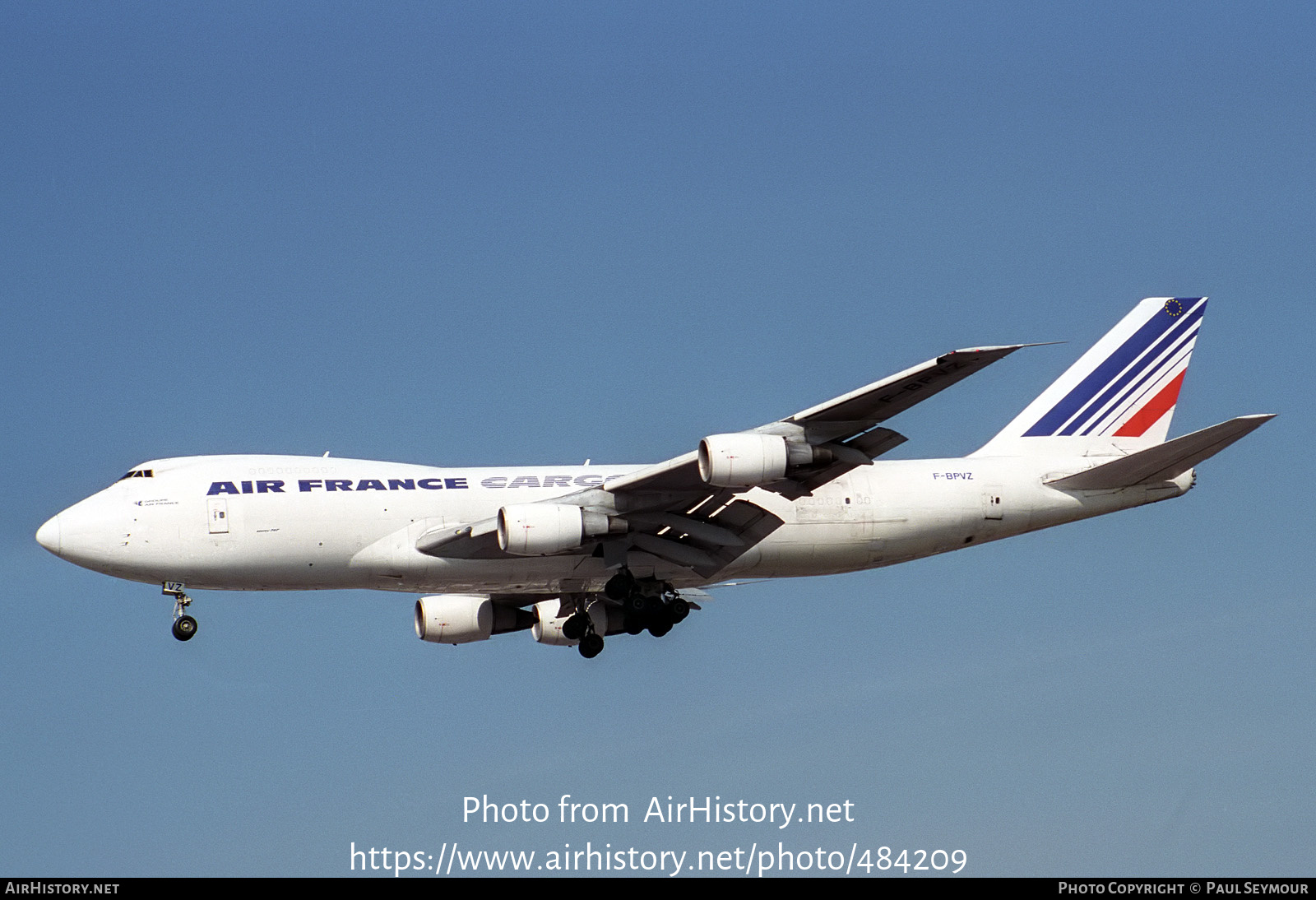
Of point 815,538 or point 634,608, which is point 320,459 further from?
point 815,538

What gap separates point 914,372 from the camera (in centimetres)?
3322

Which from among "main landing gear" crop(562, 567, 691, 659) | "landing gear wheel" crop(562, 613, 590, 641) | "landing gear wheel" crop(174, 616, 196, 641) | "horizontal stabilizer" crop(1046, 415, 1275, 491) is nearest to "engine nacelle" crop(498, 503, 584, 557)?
"main landing gear" crop(562, 567, 691, 659)

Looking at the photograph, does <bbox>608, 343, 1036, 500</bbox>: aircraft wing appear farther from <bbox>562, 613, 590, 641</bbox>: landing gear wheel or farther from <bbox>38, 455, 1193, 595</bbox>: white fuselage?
<bbox>562, 613, 590, 641</bbox>: landing gear wheel

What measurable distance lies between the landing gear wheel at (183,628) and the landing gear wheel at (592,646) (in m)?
8.82

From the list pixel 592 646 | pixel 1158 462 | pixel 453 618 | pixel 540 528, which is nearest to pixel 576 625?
pixel 592 646

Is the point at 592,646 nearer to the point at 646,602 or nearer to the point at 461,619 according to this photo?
the point at 646,602

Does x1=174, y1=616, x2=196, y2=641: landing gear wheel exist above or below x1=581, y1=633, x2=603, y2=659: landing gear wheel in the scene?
above

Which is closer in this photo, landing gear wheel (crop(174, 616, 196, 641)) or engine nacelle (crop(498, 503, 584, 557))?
engine nacelle (crop(498, 503, 584, 557))

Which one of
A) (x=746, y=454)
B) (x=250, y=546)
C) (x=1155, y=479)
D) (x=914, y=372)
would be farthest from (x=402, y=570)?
(x=1155, y=479)

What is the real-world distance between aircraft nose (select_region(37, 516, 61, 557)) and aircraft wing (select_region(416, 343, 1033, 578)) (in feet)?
24.5

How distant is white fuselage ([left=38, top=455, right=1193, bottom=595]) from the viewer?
37.2 metres

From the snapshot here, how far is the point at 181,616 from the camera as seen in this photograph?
124 feet

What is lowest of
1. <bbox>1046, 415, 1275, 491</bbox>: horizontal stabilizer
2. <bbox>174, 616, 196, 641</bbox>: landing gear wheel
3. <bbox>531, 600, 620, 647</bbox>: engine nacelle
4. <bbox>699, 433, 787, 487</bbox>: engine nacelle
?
<bbox>174, 616, 196, 641</bbox>: landing gear wheel

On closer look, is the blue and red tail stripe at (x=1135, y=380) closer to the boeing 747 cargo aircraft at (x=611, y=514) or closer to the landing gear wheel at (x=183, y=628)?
the boeing 747 cargo aircraft at (x=611, y=514)
